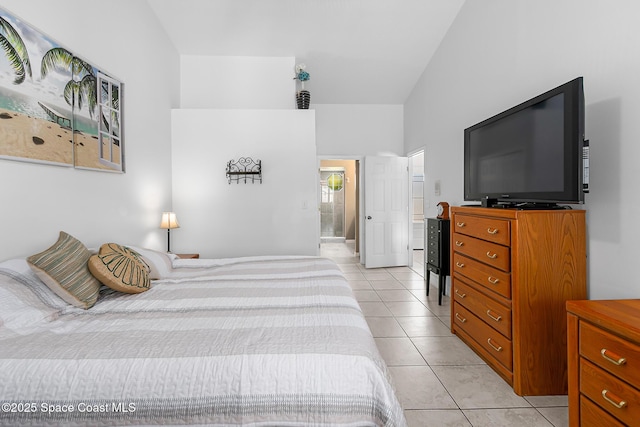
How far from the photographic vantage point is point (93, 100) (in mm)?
2512

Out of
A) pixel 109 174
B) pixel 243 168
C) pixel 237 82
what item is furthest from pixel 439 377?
pixel 237 82

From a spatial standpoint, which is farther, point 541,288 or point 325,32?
point 325,32

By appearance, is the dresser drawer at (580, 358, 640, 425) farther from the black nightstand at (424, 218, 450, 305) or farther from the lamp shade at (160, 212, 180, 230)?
the lamp shade at (160, 212, 180, 230)

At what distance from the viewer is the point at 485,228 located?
2.38m

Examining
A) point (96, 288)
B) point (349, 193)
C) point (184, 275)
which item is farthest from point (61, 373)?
point (349, 193)

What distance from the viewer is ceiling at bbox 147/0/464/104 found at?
3768 mm

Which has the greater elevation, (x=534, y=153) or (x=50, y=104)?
(x=50, y=104)

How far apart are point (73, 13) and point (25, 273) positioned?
1.83 m

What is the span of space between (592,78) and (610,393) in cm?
178

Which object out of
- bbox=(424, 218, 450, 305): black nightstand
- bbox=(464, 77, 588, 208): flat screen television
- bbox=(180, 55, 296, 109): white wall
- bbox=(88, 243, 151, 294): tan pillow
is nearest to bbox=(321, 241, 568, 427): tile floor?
bbox=(424, 218, 450, 305): black nightstand

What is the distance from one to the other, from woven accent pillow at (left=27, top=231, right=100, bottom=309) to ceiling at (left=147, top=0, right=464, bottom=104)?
3114mm

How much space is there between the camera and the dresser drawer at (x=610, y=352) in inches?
47.3

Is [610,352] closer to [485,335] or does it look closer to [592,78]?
[485,335]

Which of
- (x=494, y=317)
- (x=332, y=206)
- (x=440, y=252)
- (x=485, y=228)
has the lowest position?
(x=494, y=317)
